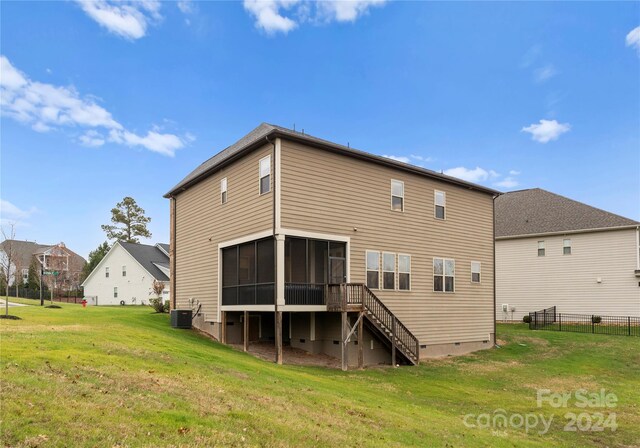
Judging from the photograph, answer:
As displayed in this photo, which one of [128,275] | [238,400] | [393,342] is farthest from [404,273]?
[128,275]

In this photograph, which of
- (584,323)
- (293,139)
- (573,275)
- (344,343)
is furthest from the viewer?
(573,275)

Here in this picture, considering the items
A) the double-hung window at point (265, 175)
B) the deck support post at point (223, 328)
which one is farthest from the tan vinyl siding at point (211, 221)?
the deck support post at point (223, 328)

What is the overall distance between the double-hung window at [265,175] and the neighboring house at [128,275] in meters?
28.5

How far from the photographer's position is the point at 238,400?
7.84 m

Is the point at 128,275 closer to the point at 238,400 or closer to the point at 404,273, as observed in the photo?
the point at 404,273

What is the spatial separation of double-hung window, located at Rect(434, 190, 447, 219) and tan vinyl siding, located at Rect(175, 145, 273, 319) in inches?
335

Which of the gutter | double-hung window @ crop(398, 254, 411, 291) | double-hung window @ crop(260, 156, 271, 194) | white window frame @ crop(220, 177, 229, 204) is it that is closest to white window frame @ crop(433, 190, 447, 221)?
the gutter

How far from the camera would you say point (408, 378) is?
50.0ft

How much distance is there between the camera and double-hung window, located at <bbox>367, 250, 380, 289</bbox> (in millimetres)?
18062

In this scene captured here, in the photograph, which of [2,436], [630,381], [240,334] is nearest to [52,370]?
[2,436]

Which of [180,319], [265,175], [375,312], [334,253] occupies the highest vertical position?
[265,175]

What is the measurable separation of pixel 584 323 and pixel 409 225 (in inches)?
710

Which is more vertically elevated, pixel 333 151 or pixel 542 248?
pixel 333 151

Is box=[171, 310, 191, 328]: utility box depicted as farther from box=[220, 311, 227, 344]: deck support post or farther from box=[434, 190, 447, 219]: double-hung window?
box=[434, 190, 447, 219]: double-hung window
